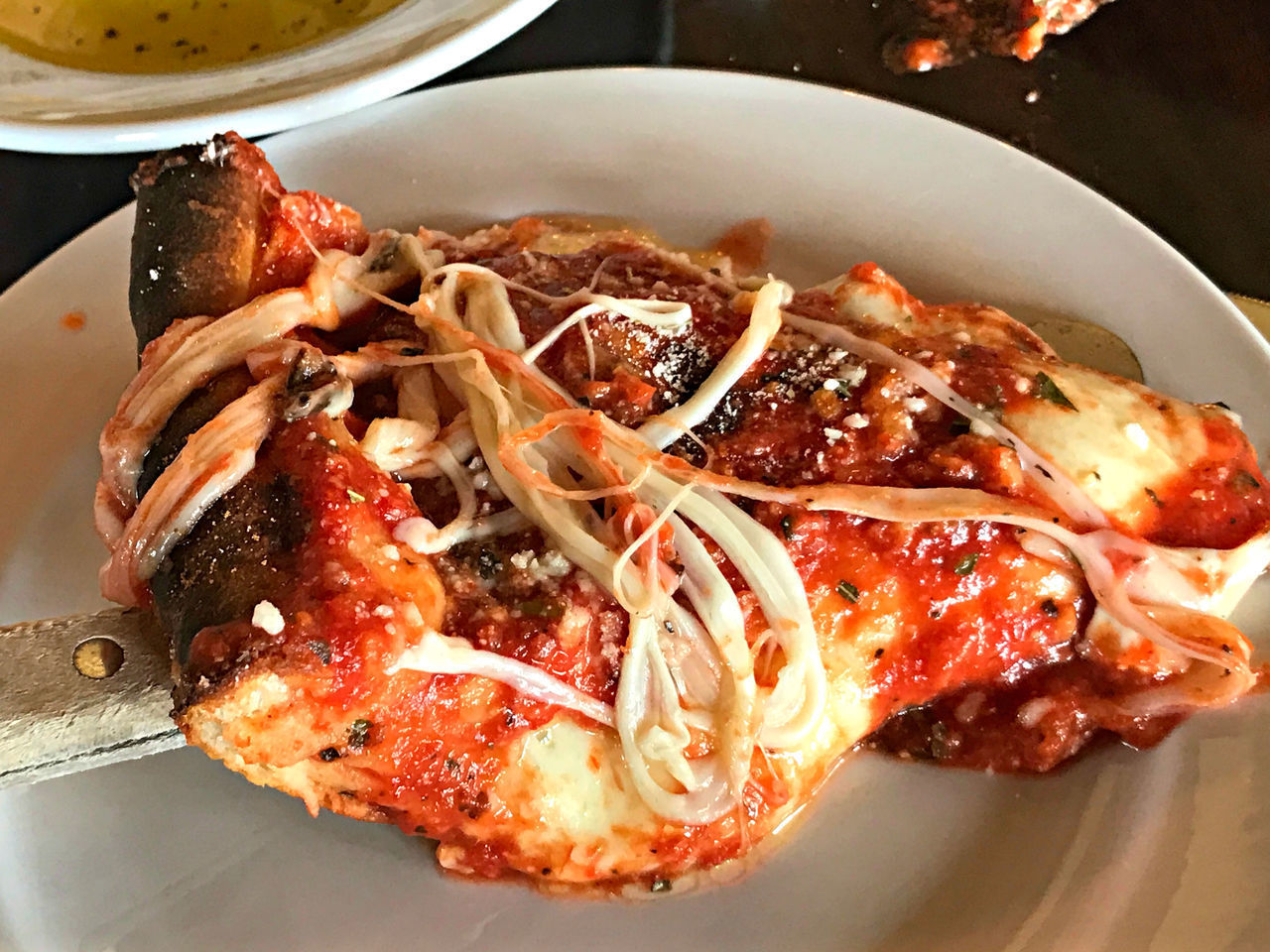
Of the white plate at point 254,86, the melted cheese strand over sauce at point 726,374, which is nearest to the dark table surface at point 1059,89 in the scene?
the white plate at point 254,86

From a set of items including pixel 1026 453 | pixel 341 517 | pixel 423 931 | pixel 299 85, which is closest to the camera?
pixel 341 517

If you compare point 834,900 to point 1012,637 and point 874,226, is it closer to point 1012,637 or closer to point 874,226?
point 1012,637

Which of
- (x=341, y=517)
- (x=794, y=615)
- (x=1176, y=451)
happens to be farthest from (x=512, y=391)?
(x=1176, y=451)

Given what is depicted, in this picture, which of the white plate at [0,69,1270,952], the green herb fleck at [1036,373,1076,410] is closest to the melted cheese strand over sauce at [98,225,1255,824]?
the green herb fleck at [1036,373,1076,410]

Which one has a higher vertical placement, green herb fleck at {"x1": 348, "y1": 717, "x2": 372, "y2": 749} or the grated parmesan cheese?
the grated parmesan cheese

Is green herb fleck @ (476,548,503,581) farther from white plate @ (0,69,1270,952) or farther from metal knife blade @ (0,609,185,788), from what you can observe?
white plate @ (0,69,1270,952)

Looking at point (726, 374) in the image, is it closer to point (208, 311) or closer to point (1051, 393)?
point (1051, 393)
